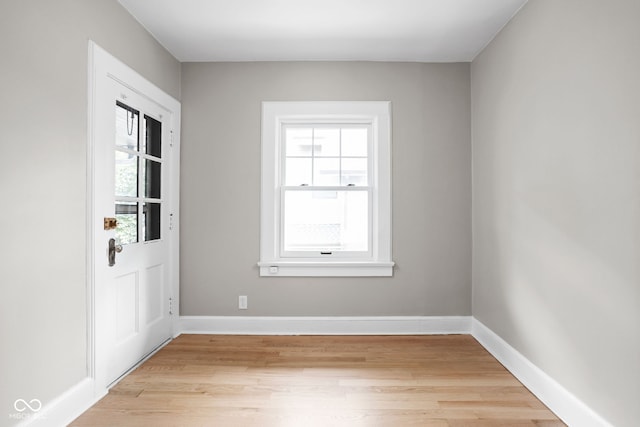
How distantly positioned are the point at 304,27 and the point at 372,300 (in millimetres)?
2399

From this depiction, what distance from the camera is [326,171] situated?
3.78m

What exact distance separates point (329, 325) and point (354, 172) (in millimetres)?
1451

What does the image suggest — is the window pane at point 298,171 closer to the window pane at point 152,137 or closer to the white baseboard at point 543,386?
the window pane at point 152,137

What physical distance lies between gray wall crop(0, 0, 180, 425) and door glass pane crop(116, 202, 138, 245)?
0.42 metres

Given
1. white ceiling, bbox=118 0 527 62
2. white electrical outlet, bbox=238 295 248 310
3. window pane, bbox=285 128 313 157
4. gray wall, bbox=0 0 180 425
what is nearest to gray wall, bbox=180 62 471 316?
white electrical outlet, bbox=238 295 248 310

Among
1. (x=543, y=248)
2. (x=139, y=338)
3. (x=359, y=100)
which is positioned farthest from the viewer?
→ (x=359, y=100)

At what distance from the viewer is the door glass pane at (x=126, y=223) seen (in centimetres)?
271

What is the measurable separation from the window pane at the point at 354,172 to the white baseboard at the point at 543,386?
1.71 meters

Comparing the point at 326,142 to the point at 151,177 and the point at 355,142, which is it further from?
the point at 151,177

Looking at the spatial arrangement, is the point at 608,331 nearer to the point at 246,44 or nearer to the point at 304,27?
the point at 304,27

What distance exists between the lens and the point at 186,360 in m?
3.04

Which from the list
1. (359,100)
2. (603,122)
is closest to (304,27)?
(359,100)

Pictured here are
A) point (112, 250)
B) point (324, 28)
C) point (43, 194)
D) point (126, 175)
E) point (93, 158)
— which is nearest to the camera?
point (43, 194)

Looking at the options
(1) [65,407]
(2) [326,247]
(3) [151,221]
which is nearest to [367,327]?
(2) [326,247]
